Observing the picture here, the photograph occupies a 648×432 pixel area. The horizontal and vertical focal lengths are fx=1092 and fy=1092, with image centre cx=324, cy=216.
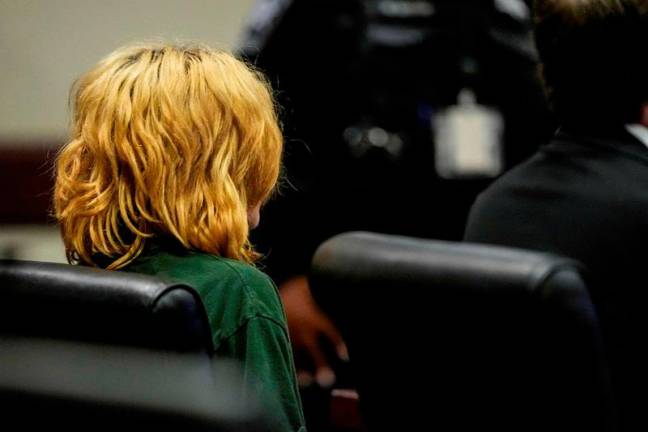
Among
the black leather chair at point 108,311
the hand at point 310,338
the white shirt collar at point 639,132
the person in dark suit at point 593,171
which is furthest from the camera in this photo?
the hand at point 310,338

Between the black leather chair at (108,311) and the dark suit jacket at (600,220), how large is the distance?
617 mm

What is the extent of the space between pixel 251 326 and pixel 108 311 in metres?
0.33

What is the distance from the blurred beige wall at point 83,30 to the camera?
3479 millimetres

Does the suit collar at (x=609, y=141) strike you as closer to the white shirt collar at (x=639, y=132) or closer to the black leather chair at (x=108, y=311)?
the white shirt collar at (x=639, y=132)

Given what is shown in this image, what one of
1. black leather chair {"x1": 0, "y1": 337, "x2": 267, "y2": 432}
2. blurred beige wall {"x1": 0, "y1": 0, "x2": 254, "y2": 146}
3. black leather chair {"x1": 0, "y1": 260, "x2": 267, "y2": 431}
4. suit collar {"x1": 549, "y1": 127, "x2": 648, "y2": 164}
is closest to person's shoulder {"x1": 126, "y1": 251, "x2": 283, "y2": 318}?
black leather chair {"x1": 0, "y1": 260, "x2": 267, "y2": 431}

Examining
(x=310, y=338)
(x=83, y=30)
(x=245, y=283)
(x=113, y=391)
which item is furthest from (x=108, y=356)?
(x=83, y=30)

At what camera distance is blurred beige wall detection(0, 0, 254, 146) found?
3479mm

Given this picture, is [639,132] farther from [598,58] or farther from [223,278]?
[223,278]

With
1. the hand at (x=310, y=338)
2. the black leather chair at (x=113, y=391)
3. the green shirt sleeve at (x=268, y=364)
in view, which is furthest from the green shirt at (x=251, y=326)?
the hand at (x=310, y=338)

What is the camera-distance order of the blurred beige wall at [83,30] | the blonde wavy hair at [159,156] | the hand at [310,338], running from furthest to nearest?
1. the blurred beige wall at [83,30]
2. the hand at [310,338]
3. the blonde wavy hair at [159,156]

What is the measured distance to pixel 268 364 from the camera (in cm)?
112

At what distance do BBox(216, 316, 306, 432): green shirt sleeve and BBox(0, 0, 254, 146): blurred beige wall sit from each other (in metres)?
2.24

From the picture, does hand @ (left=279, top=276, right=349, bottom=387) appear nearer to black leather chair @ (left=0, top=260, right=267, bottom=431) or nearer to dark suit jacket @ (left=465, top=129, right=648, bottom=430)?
dark suit jacket @ (left=465, top=129, right=648, bottom=430)

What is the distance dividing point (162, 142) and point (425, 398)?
44 cm
